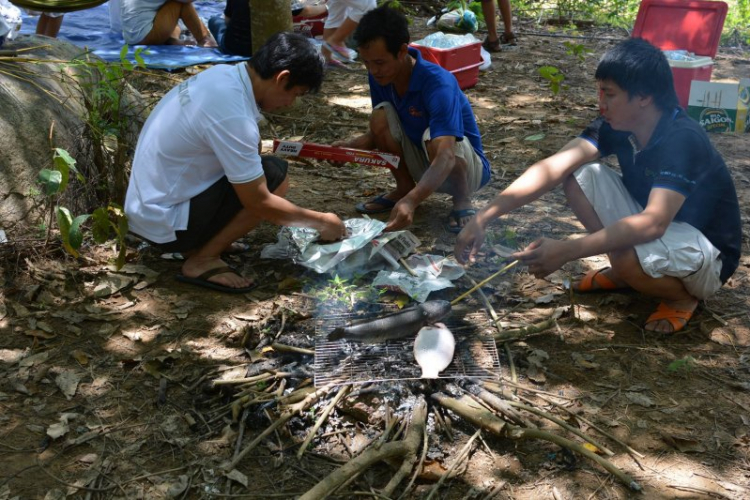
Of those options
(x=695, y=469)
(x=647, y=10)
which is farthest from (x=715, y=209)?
(x=647, y=10)

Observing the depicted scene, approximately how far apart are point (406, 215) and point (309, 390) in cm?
129

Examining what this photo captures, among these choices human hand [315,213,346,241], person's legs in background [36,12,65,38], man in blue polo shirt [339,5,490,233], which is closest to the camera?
human hand [315,213,346,241]

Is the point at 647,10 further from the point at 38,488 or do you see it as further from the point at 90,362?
the point at 38,488

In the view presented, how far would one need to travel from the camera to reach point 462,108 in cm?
439

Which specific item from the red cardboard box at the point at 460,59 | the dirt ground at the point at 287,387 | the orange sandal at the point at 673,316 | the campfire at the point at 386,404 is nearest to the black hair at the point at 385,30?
the dirt ground at the point at 287,387

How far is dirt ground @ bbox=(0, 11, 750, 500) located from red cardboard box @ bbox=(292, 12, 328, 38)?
4.44m

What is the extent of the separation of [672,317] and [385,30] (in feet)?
6.95

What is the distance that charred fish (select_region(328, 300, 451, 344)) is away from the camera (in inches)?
121

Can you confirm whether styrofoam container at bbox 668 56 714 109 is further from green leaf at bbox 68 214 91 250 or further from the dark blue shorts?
green leaf at bbox 68 214 91 250

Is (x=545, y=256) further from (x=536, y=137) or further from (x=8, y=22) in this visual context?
(x=8, y=22)

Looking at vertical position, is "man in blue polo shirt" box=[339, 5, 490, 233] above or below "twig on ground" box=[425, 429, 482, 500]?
above

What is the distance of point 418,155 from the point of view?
14.7 feet

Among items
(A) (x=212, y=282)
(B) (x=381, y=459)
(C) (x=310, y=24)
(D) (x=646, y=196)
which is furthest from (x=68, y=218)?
(C) (x=310, y=24)

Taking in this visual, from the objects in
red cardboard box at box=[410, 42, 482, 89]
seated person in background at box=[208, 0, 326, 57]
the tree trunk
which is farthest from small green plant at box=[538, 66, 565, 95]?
seated person in background at box=[208, 0, 326, 57]
